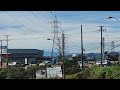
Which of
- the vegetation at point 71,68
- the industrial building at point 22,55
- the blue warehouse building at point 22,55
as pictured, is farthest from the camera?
the industrial building at point 22,55

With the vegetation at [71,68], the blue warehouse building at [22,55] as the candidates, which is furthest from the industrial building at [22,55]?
the vegetation at [71,68]

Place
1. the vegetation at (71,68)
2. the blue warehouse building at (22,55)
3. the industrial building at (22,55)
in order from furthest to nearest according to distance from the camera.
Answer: the industrial building at (22,55)
the blue warehouse building at (22,55)
the vegetation at (71,68)

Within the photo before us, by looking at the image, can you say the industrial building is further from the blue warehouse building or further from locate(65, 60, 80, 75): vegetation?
locate(65, 60, 80, 75): vegetation

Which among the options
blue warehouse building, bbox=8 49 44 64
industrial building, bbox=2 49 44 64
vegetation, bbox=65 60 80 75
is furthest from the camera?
industrial building, bbox=2 49 44 64

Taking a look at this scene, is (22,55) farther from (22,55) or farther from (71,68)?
(71,68)

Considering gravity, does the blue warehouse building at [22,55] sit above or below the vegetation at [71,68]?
above

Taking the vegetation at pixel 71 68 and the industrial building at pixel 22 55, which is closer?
the vegetation at pixel 71 68

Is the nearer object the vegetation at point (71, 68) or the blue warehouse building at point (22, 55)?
the vegetation at point (71, 68)

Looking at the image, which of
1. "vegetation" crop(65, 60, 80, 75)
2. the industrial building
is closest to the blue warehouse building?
the industrial building

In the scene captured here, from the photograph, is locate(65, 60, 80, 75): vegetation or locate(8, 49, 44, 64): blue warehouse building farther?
locate(8, 49, 44, 64): blue warehouse building

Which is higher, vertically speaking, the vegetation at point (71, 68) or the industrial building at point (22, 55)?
the industrial building at point (22, 55)

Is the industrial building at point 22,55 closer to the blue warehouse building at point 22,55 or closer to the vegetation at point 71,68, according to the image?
the blue warehouse building at point 22,55
